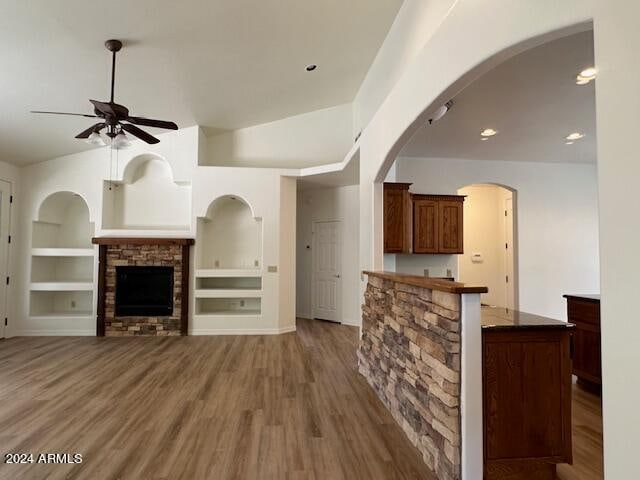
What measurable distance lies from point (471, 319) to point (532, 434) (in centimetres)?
83

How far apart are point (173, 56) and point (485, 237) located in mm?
6492

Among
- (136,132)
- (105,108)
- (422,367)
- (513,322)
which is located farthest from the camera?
(136,132)

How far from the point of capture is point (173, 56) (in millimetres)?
3906

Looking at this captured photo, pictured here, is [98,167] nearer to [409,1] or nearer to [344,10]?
[344,10]

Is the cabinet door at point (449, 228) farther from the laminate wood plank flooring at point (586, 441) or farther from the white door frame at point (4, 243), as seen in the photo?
the white door frame at point (4, 243)

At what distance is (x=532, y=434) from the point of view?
2.12m

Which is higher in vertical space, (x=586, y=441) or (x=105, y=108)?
(x=105, y=108)

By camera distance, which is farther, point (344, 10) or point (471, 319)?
point (344, 10)

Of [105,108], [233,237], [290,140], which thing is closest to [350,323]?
[233,237]

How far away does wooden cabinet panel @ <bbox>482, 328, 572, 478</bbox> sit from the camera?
2.11 meters

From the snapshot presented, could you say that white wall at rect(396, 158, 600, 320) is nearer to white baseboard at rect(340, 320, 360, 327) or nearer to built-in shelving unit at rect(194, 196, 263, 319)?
white baseboard at rect(340, 320, 360, 327)

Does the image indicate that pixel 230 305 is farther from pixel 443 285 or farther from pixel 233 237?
pixel 443 285

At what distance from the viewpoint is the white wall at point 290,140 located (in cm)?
667

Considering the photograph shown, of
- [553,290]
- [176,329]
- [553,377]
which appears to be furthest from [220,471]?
[553,290]
